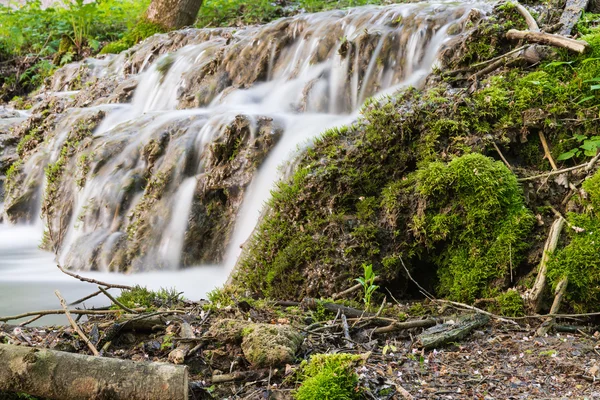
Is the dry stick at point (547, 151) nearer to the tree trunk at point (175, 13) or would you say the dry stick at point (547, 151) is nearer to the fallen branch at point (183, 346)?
the fallen branch at point (183, 346)

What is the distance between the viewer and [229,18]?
13797 millimetres

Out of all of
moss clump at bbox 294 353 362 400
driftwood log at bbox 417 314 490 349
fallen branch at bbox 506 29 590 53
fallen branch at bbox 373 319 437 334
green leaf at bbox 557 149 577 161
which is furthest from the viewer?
fallen branch at bbox 506 29 590 53

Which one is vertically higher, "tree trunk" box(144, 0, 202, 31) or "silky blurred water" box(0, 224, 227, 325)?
"tree trunk" box(144, 0, 202, 31)

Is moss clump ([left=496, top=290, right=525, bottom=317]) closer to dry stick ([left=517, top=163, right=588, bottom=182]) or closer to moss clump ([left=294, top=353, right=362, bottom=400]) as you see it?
dry stick ([left=517, top=163, right=588, bottom=182])

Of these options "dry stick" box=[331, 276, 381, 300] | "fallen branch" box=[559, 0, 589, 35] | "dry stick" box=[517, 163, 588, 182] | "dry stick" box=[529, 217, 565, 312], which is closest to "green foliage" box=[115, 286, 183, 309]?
"dry stick" box=[331, 276, 381, 300]

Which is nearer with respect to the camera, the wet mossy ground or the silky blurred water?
the wet mossy ground

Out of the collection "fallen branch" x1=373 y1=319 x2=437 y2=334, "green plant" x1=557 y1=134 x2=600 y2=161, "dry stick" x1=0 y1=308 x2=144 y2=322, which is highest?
"green plant" x1=557 y1=134 x2=600 y2=161

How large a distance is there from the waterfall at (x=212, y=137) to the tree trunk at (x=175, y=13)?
3.95 meters

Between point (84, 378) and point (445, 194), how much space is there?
276 centimetres

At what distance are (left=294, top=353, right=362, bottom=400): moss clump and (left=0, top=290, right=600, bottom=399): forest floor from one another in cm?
6

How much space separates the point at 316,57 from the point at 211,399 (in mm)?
5813

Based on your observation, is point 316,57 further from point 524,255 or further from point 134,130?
point 524,255

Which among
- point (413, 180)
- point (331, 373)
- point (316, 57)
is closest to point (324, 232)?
point (413, 180)

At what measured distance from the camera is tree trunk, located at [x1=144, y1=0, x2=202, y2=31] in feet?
41.9
